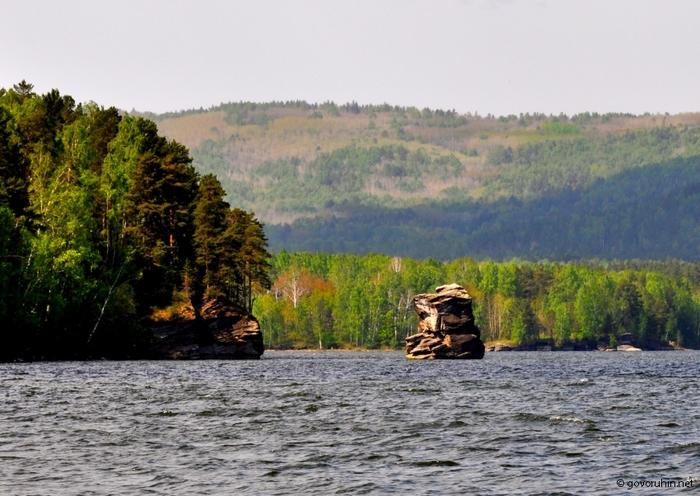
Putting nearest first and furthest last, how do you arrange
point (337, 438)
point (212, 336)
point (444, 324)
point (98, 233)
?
point (337, 438), point (98, 233), point (212, 336), point (444, 324)

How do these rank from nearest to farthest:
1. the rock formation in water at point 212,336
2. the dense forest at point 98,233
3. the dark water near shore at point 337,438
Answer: the dark water near shore at point 337,438
the dense forest at point 98,233
the rock formation in water at point 212,336

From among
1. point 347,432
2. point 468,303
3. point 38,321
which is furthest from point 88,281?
point 347,432

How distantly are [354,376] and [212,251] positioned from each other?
43699 mm

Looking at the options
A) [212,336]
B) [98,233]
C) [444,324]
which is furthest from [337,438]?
[444,324]

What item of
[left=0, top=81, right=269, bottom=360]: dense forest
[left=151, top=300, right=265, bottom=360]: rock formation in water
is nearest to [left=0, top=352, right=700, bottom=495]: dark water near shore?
[left=0, top=81, right=269, bottom=360]: dense forest

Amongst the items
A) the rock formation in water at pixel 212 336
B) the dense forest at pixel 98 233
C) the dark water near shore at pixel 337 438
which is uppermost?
the dense forest at pixel 98 233

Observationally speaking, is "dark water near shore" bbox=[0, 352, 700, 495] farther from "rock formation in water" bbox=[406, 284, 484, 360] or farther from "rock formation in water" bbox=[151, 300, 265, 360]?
"rock formation in water" bbox=[406, 284, 484, 360]

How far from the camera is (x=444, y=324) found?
13362 centimetres

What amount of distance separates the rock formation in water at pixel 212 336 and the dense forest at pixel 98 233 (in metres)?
1.68

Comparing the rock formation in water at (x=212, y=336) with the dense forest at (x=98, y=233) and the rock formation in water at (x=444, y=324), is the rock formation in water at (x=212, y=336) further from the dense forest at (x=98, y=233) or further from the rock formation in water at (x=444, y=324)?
the rock formation in water at (x=444, y=324)

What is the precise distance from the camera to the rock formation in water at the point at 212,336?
121188 millimetres

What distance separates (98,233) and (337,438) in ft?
253

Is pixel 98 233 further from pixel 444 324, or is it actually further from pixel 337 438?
pixel 337 438

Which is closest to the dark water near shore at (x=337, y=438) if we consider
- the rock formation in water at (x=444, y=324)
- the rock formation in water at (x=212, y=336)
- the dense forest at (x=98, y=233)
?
the dense forest at (x=98, y=233)
